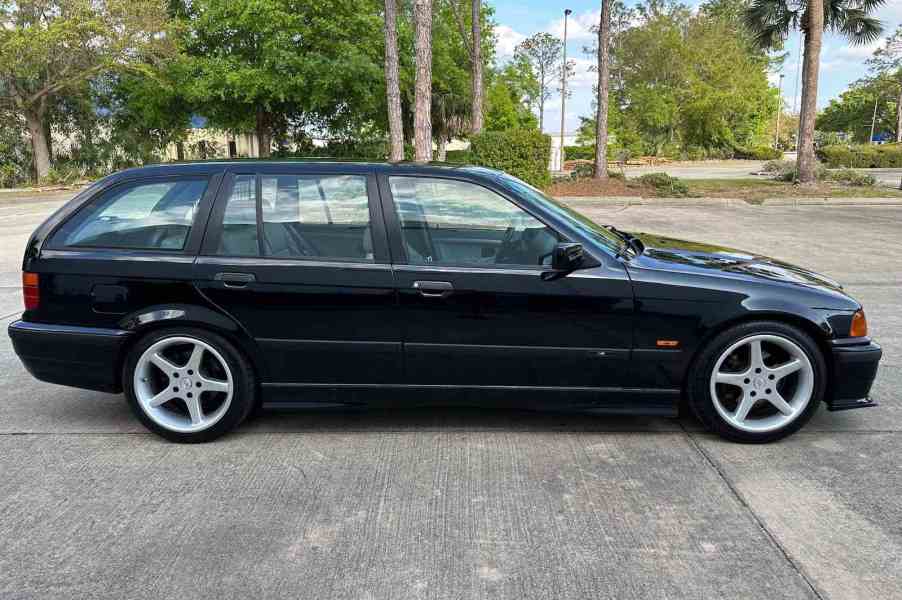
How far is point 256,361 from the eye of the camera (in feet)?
13.3

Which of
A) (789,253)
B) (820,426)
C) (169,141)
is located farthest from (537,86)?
(820,426)

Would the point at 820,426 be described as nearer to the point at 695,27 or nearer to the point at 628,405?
the point at 628,405

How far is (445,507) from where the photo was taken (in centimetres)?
331

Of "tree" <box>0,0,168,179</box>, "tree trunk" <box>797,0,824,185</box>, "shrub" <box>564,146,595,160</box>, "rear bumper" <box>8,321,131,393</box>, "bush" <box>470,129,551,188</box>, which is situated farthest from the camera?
"shrub" <box>564,146,595,160</box>

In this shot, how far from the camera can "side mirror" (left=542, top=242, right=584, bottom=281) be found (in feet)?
12.4

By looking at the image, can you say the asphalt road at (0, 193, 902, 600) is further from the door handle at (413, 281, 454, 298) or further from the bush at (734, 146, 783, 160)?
the bush at (734, 146, 783, 160)

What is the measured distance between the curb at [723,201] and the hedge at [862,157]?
23.5m

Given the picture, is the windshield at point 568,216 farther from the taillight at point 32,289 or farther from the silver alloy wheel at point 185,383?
the taillight at point 32,289

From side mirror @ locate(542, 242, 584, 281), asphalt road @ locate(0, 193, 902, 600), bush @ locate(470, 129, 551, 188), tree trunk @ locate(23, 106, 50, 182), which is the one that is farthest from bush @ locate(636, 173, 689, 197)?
tree trunk @ locate(23, 106, 50, 182)

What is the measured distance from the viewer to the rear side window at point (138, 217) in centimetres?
407

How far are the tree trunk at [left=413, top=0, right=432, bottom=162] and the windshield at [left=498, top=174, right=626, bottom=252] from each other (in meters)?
14.0

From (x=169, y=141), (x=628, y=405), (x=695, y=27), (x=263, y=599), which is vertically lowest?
(x=263, y=599)

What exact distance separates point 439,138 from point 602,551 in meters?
41.4

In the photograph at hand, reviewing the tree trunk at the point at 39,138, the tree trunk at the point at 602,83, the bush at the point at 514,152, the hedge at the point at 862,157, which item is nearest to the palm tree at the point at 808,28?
the tree trunk at the point at 602,83
